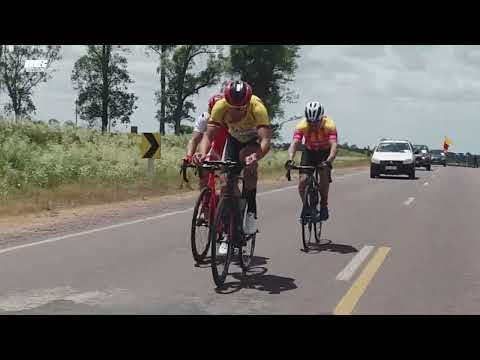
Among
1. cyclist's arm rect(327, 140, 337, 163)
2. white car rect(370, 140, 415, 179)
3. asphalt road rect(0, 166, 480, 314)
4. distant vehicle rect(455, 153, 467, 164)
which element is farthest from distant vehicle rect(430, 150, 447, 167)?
cyclist's arm rect(327, 140, 337, 163)

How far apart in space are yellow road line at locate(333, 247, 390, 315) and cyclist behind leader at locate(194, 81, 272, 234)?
131cm

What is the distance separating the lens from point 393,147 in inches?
1150

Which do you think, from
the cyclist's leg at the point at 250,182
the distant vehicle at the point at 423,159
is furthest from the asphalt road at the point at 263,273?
the distant vehicle at the point at 423,159

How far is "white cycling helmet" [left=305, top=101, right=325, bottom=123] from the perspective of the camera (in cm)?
846

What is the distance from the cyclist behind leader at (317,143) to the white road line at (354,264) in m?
0.81

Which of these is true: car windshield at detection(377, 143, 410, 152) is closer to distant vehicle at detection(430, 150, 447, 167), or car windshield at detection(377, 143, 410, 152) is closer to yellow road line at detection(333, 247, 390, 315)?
yellow road line at detection(333, 247, 390, 315)

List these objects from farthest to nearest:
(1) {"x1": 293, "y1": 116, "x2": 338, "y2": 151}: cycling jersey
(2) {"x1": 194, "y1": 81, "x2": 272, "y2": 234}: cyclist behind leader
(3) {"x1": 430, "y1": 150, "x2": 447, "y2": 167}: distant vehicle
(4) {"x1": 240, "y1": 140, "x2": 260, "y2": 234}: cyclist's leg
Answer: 1. (3) {"x1": 430, "y1": 150, "x2": 447, "y2": 167}: distant vehicle
2. (1) {"x1": 293, "y1": 116, "x2": 338, "y2": 151}: cycling jersey
3. (4) {"x1": 240, "y1": 140, "x2": 260, "y2": 234}: cyclist's leg
4. (2) {"x1": 194, "y1": 81, "x2": 272, "y2": 234}: cyclist behind leader

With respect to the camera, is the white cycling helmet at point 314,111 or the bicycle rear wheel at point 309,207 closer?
the white cycling helmet at point 314,111

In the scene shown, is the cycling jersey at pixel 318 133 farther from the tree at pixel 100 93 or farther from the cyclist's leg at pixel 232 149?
the tree at pixel 100 93

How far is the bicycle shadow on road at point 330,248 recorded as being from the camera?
8.53 m
